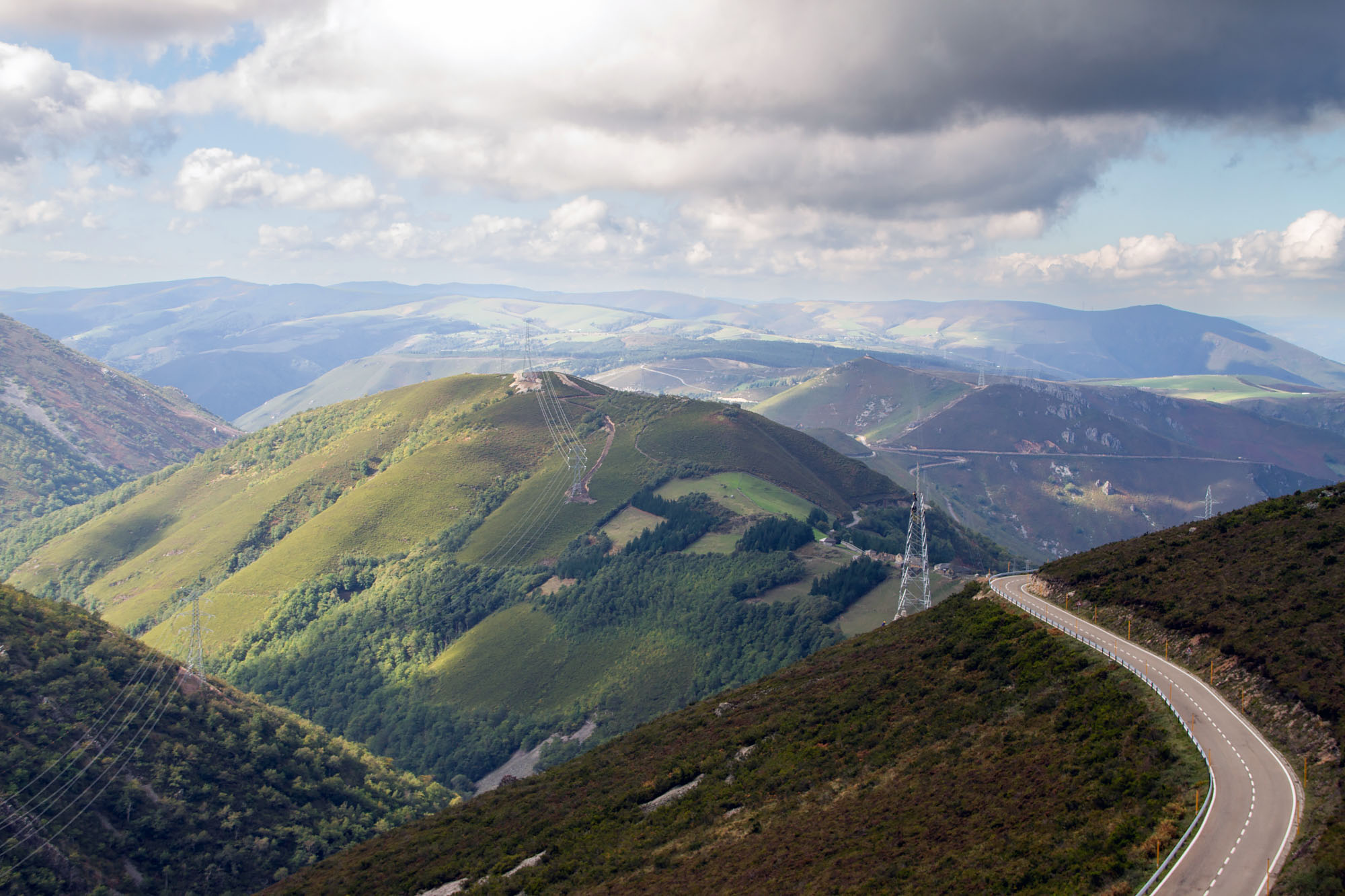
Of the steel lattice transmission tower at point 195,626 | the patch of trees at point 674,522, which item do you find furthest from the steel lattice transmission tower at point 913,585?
the steel lattice transmission tower at point 195,626

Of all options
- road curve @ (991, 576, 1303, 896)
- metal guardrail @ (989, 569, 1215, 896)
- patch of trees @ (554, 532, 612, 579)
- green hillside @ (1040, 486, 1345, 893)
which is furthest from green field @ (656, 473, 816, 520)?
road curve @ (991, 576, 1303, 896)

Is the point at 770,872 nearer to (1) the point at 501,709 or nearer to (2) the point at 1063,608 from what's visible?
(2) the point at 1063,608

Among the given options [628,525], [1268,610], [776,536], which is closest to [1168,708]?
[1268,610]

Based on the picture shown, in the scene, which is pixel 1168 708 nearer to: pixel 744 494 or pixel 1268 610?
pixel 1268 610

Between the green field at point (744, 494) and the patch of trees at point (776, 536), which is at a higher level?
the green field at point (744, 494)

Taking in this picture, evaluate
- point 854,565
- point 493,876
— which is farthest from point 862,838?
point 854,565

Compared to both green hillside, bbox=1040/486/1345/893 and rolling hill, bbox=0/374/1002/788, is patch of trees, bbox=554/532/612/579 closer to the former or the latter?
rolling hill, bbox=0/374/1002/788

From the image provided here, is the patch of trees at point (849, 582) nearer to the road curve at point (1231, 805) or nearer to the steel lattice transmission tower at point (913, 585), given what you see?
the steel lattice transmission tower at point (913, 585)
